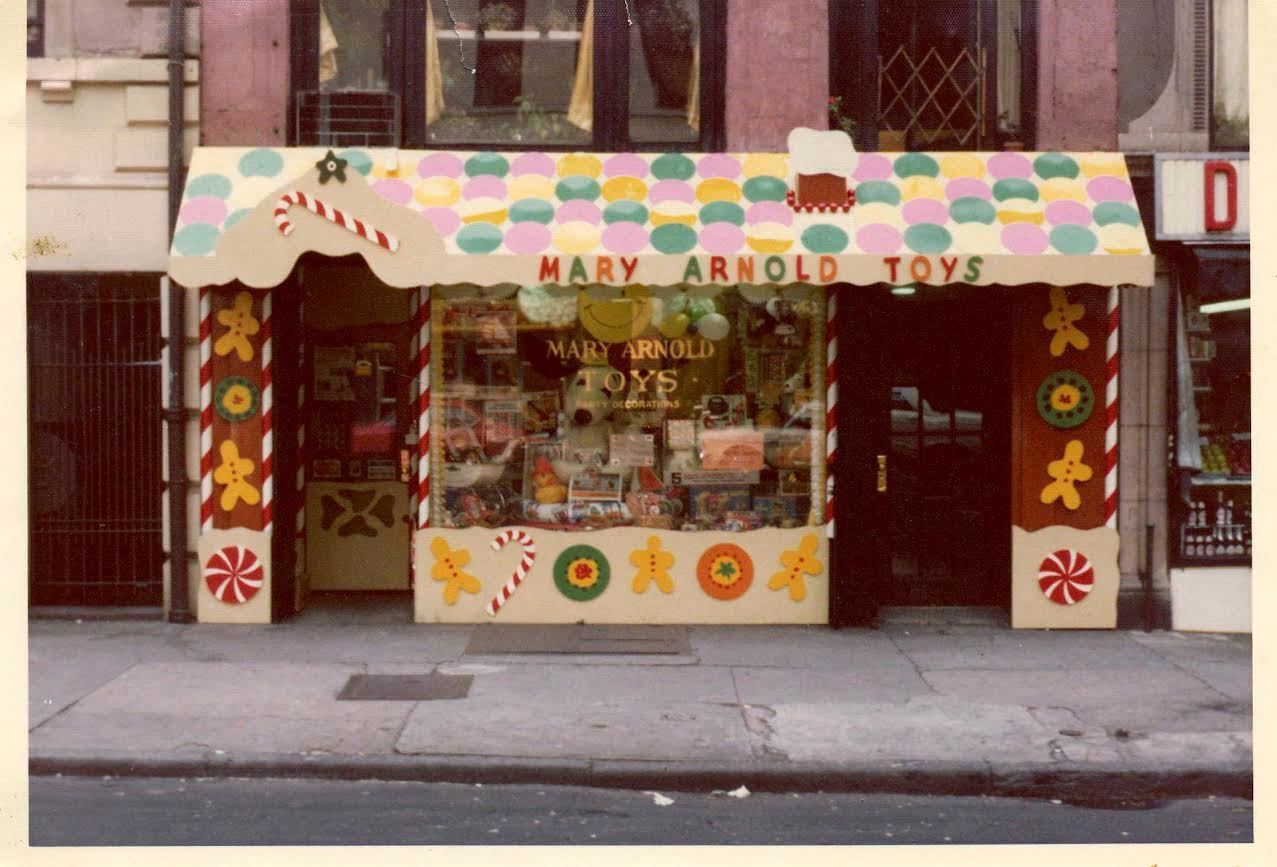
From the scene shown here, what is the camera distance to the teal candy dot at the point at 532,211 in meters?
10.2

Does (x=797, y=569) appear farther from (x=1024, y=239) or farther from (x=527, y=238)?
(x=527, y=238)

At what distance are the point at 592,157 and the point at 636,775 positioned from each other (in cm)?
535

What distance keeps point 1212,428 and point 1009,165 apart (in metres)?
2.87

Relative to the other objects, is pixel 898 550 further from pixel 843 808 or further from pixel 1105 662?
pixel 843 808

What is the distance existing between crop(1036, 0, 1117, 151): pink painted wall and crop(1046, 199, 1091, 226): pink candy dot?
0.90 metres

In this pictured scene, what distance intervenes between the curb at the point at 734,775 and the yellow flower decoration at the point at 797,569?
12.1ft

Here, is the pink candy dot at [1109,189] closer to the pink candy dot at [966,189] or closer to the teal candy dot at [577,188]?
the pink candy dot at [966,189]

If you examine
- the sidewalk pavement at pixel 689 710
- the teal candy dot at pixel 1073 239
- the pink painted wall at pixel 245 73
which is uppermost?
the pink painted wall at pixel 245 73

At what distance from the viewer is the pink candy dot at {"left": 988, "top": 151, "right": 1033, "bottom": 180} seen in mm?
10508

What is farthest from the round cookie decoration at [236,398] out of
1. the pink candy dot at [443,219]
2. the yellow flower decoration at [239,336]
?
the pink candy dot at [443,219]

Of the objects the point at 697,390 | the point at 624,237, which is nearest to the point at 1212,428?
the point at 697,390

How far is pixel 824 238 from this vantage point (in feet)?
33.1

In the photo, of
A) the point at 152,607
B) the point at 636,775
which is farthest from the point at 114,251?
the point at 636,775

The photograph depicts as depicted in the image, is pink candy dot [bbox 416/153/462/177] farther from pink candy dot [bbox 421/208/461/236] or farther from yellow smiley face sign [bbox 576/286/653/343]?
yellow smiley face sign [bbox 576/286/653/343]
